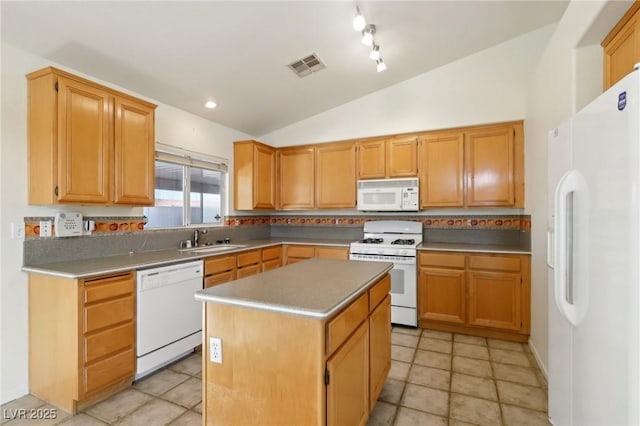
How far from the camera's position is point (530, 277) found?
303cm

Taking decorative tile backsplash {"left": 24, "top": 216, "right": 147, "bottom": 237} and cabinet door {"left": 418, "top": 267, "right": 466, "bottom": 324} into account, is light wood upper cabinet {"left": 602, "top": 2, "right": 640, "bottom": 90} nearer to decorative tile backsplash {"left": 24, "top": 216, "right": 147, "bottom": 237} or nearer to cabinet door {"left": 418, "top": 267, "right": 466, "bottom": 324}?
cabinet door {"left": 418, "top": 267, "right": 466, "bottom": 324}

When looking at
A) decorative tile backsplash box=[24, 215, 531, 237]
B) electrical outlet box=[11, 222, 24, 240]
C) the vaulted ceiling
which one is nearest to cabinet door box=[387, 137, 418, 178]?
decorative tile backsplash box=[24, 215, 531, 237]

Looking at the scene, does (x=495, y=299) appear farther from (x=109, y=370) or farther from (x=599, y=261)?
(x=109, y=370)

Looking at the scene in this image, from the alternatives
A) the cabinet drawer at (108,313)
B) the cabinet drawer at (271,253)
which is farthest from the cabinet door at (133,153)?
the cabinet drawer at (271,253)

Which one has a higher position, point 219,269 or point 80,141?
point 80,141

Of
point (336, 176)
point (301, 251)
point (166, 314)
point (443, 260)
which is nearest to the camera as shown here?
point (166, 314)

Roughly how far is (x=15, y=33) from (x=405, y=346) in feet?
13.1

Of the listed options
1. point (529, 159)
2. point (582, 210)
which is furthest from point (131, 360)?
point (529, 159)

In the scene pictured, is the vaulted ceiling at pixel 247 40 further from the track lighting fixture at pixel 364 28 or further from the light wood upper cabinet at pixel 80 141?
the light wood upper cabinet at pixel 80 141

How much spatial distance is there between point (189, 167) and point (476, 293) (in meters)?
3.59

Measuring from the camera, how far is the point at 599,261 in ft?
3.96

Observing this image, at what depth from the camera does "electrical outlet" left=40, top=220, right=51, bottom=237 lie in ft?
7.58

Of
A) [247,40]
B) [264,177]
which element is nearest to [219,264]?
[264,177]

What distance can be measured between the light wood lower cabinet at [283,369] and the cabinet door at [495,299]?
2175 millimetres
